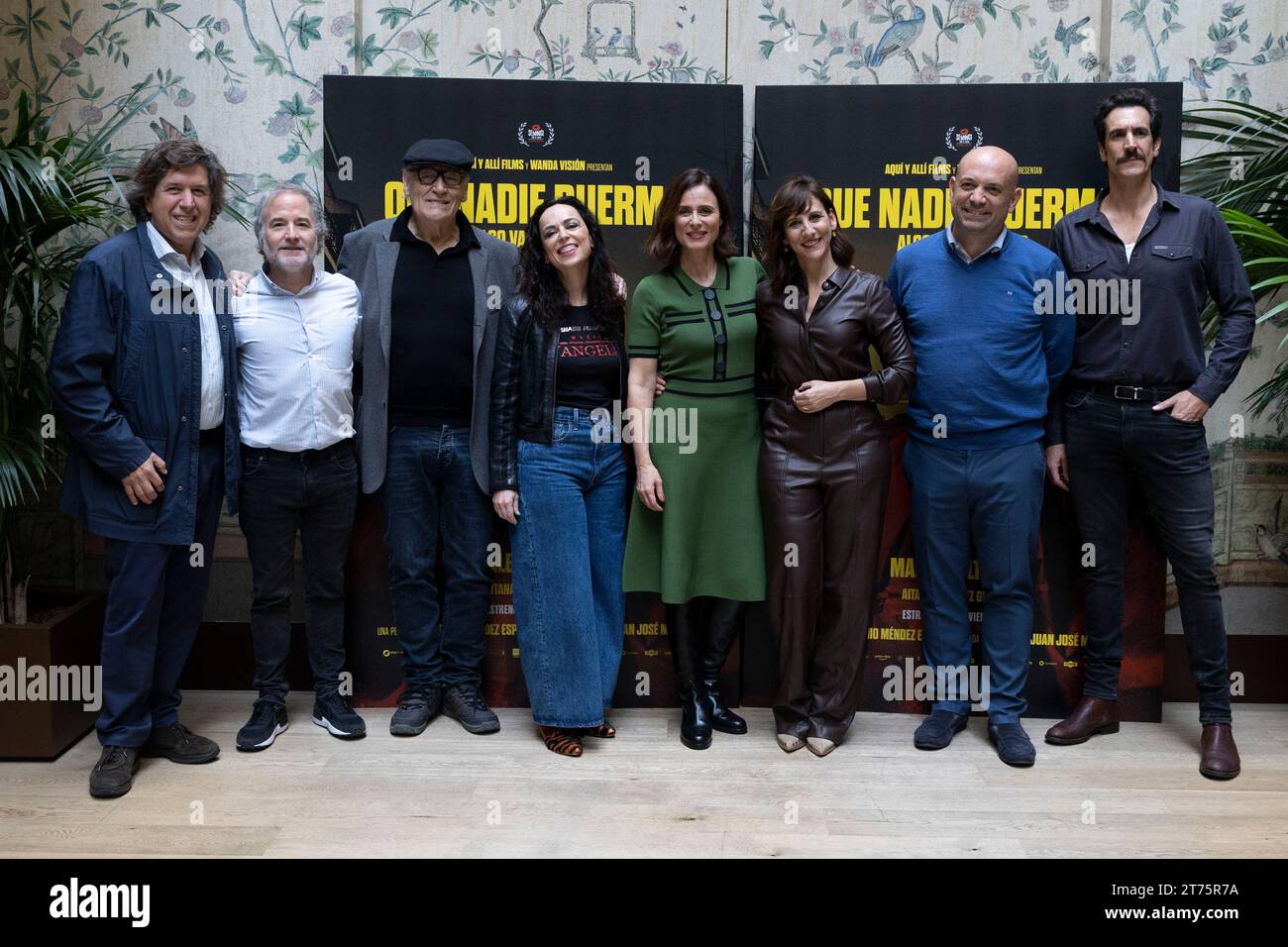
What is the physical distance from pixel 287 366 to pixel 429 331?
44 cm

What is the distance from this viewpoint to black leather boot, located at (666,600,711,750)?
361 cm

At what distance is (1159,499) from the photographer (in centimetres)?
350

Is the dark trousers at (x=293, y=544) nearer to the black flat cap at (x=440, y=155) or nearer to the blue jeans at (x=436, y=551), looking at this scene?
the blue jeans at (x=436, y=551)

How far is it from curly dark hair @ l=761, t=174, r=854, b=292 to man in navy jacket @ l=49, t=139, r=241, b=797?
1633mm

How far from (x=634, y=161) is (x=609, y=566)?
1.37 metres

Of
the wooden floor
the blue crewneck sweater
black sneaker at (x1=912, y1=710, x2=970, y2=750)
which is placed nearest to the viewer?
the wooden floor

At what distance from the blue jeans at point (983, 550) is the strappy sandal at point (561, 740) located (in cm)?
117

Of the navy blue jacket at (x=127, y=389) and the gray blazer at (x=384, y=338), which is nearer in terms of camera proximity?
the navy blue jacket at (x=127, y=389)

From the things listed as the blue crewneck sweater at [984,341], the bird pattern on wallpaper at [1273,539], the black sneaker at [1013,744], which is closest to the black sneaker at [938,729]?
the black sneaker at [1013,744]

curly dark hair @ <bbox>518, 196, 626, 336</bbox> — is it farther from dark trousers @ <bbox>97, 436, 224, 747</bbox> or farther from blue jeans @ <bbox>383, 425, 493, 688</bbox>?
dark trousers @ <bbox>97, 436, 224, 747</bbox>

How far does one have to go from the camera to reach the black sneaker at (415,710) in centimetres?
365

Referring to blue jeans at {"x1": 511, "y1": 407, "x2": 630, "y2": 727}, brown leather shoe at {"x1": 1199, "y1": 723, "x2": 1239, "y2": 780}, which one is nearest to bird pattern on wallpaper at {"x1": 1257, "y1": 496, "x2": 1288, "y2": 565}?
brown leather shoe at {"x1": 1199, "y1": 723, "x2": 1239, "y2": 780}

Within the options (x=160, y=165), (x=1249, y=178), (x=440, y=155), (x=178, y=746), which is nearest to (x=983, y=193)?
(x=1249, y=178)

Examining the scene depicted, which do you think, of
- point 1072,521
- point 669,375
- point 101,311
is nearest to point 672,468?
point 669,375
